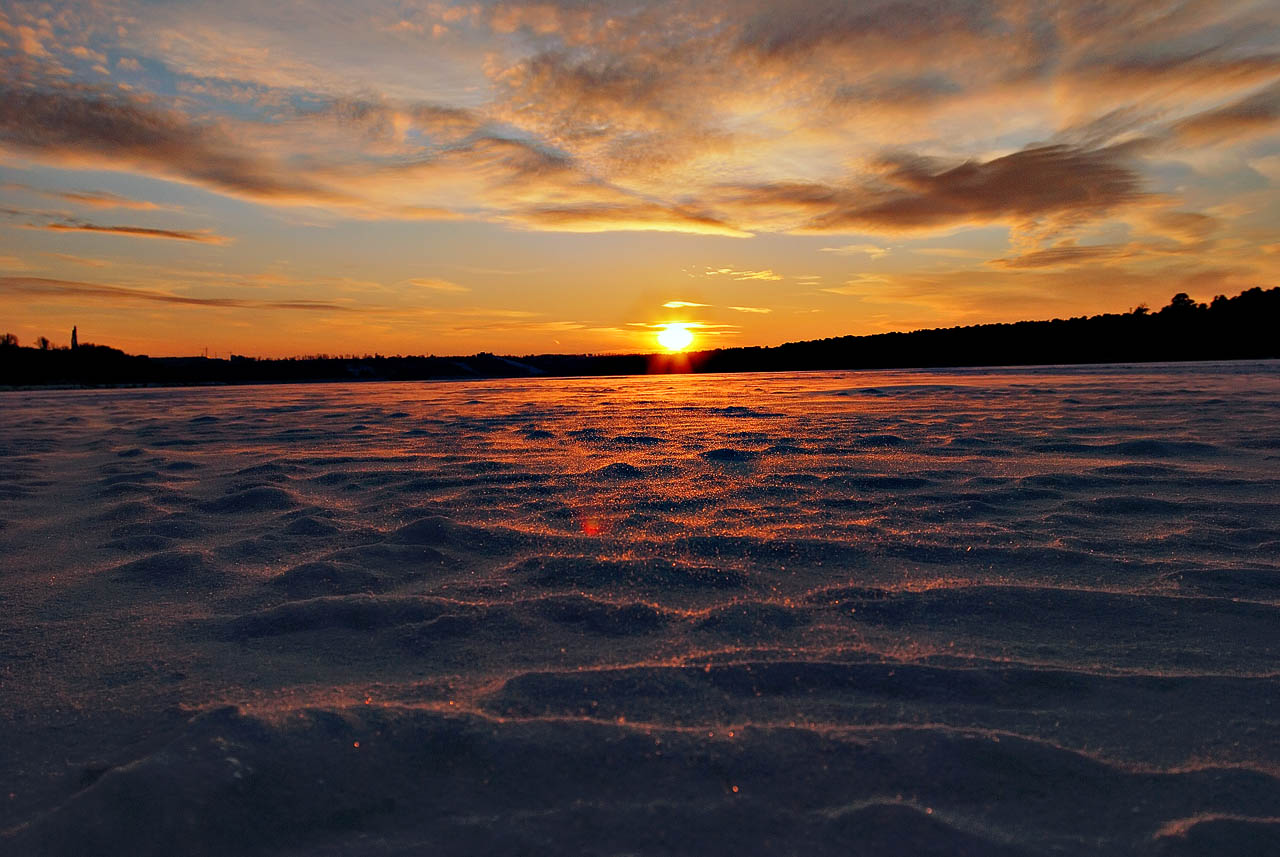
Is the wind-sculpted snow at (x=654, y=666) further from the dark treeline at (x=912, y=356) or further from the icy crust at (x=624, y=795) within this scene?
the dark treeline at (x=912, y=356)

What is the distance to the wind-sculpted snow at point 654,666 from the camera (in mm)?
1248

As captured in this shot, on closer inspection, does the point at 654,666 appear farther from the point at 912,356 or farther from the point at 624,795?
the point at 912,356

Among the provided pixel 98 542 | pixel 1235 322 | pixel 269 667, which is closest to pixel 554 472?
pixel 98 542

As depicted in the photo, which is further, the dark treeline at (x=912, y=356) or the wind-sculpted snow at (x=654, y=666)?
the dark treeline at (x=912, y=356)

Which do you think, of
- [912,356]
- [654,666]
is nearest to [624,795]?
[654,666]

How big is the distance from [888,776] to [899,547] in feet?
4.96

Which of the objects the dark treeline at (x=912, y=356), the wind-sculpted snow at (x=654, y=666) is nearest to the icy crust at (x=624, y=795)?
the wind-sculpted snow at (x=654, y=666)

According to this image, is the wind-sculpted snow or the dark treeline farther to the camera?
the dark treeline

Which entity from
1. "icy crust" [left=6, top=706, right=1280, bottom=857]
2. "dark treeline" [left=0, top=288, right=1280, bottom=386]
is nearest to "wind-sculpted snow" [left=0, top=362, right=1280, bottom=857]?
"icy crust" [left=6, top=706, right=1280, bottom=857]

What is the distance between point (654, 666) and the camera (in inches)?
69.7

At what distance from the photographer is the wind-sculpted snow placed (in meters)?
1.25

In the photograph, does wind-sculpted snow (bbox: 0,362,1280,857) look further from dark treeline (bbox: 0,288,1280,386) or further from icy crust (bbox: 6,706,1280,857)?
dark treeline (bbox: 0,288,1280,386)

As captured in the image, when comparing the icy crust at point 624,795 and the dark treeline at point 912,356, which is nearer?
the icy crust at point 624,795

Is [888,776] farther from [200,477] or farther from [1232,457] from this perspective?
[200,477]
